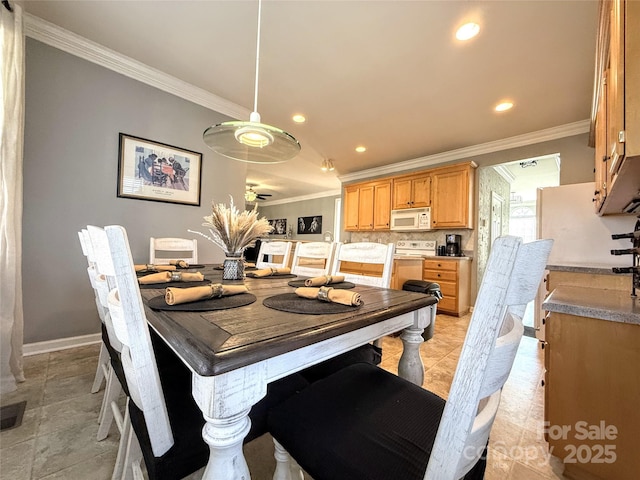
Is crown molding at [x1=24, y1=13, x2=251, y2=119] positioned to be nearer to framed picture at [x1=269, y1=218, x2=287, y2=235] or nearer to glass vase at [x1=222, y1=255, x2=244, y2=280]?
glass vase at [x1=222, y1=255, x2=244, y2=280]

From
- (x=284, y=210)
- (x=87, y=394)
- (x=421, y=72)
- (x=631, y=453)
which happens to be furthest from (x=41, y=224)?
(x=284, y=210)

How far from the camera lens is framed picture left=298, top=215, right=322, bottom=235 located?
8.04m

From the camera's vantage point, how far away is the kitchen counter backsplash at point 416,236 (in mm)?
4078

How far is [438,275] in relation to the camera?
3.88m

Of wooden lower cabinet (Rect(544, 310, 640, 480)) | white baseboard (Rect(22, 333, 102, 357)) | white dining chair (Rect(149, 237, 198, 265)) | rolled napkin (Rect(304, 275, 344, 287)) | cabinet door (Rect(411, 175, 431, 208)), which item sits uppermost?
cabinet door (Rect(411, 175, 431, 208))

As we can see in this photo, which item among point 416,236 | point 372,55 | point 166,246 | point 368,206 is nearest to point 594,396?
point 372,55

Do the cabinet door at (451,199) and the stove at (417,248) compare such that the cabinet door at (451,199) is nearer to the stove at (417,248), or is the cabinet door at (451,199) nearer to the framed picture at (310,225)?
the stove at (417,248)

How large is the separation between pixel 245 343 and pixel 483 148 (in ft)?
14.8

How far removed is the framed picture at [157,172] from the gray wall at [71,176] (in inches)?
2.7

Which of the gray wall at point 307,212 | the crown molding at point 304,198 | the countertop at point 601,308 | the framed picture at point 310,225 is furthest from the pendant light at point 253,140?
the framed picture at point 310,225

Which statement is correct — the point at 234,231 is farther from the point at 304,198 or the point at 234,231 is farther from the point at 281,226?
the point at 281,226

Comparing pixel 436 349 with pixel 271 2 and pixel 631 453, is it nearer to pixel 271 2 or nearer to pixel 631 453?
pixel 631 453

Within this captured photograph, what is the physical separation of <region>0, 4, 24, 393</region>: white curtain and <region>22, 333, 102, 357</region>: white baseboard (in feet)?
1.47

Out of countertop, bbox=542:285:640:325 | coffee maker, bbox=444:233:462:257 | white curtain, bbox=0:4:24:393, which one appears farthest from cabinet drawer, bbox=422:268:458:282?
white curtain, bbox=0:4:24:393
